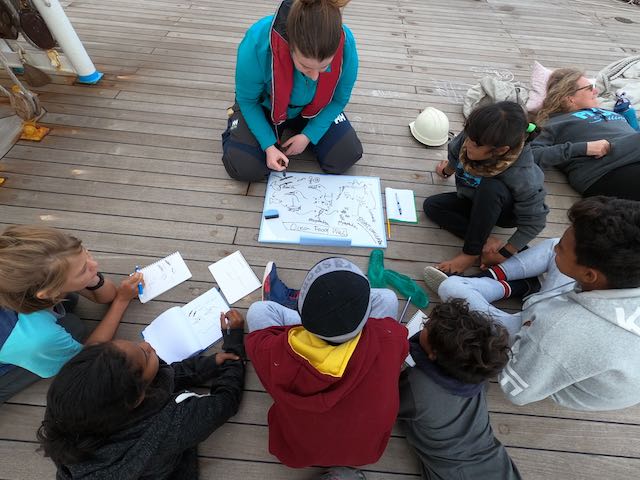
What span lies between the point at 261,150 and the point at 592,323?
5.87ft

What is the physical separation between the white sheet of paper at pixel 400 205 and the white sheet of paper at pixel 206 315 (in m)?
1.09

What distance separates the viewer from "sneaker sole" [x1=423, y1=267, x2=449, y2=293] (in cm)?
173

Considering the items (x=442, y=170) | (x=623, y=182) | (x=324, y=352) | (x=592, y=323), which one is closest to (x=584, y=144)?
(x=623, y=182)

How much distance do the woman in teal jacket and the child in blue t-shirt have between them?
1.10m

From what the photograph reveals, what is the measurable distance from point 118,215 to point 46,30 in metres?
→ 1.49

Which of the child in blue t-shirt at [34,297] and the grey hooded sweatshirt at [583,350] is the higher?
the child in blue t-shirt at [34,297]

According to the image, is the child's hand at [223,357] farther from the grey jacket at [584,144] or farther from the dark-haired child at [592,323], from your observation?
the grey jacket at [584,144]

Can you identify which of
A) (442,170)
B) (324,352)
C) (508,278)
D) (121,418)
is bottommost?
(508,278)

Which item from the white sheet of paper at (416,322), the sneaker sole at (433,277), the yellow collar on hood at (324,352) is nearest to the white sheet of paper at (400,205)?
the sneaker sole at (433,277)

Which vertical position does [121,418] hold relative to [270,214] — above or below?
above

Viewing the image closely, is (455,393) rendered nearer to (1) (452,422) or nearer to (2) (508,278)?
(1) (452,422)

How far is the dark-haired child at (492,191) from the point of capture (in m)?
1.42

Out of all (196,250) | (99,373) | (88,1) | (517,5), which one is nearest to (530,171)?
(196,250)

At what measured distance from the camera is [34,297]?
112cm
